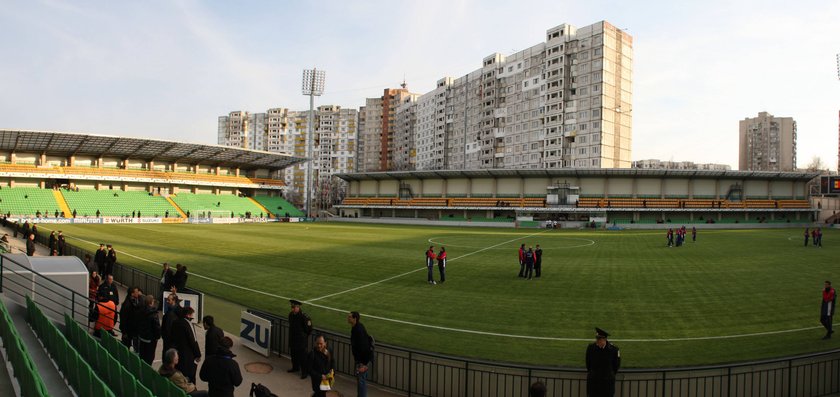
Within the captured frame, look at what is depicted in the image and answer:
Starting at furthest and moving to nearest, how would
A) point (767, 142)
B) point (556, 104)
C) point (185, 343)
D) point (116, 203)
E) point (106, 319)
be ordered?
point (767, 142) → point (556, 104) → point (116, 203) → point (106, 319) → point (185, 343)

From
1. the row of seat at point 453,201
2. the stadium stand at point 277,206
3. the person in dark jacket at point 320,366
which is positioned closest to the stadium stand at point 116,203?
the stadium stand at point 277,206

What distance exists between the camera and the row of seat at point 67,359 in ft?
20.4

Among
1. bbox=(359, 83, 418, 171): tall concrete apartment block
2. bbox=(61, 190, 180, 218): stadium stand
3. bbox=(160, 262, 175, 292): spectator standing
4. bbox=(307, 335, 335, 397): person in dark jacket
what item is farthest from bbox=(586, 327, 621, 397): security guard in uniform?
bbox=(359, 83, 418, 171): tall concrete apartment block

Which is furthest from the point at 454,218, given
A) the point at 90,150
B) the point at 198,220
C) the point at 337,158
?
the point at 337,158

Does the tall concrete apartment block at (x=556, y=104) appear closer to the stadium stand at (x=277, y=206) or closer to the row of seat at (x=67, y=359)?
the stadium stand at (x=277, y=206)

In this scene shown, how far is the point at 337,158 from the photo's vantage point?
6718 inches

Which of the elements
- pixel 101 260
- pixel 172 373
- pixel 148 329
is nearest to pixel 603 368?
pixel 172 373

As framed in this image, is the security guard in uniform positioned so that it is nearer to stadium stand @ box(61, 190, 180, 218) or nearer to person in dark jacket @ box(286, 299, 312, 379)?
person in dark jacket @ box(286, 299, 312, 379)

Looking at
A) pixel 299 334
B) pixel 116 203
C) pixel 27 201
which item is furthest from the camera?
pixel 116 203

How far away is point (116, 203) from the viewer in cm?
6850

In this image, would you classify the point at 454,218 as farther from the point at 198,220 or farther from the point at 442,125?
the point at 442,125

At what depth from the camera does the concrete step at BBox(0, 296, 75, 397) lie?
775 centimetres

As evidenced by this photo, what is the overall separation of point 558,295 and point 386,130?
146 metres

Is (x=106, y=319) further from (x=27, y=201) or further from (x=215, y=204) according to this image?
(x=215, y=204)
